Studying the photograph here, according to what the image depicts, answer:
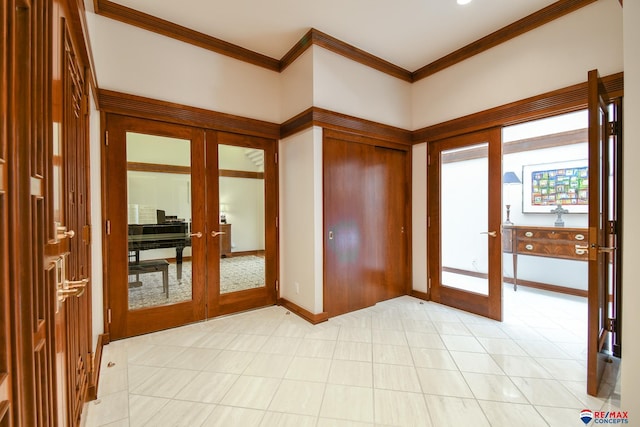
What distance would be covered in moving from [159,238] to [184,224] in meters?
0.27

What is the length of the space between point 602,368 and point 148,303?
12.9ft

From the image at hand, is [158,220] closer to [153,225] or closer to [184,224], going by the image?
[153,225]

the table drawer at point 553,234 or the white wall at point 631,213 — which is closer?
the white wall at point 631,213

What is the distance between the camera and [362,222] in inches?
142

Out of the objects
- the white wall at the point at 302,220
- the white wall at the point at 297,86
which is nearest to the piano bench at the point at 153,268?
the white wall at the point at 302,220

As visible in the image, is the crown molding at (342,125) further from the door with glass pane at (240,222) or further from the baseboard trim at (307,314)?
the baseboard trim at (307,314)

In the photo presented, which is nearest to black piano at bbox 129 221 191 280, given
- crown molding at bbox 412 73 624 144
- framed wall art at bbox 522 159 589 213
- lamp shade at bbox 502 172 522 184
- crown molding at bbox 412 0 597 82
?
crown molding at bbox 412 73 624 144

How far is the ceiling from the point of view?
2.67 metres

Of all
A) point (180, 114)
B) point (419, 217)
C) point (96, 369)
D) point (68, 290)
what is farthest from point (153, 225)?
point (419, 217)

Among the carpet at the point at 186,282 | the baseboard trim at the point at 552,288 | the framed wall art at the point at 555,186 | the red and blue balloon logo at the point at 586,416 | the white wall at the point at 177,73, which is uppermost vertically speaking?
the white wall at the point at 177,73

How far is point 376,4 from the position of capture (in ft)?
8.80

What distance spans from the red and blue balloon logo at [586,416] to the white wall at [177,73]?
3.78 m

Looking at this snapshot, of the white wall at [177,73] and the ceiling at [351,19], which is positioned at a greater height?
the ceiling at [351,19]

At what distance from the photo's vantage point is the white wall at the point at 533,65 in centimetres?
245
